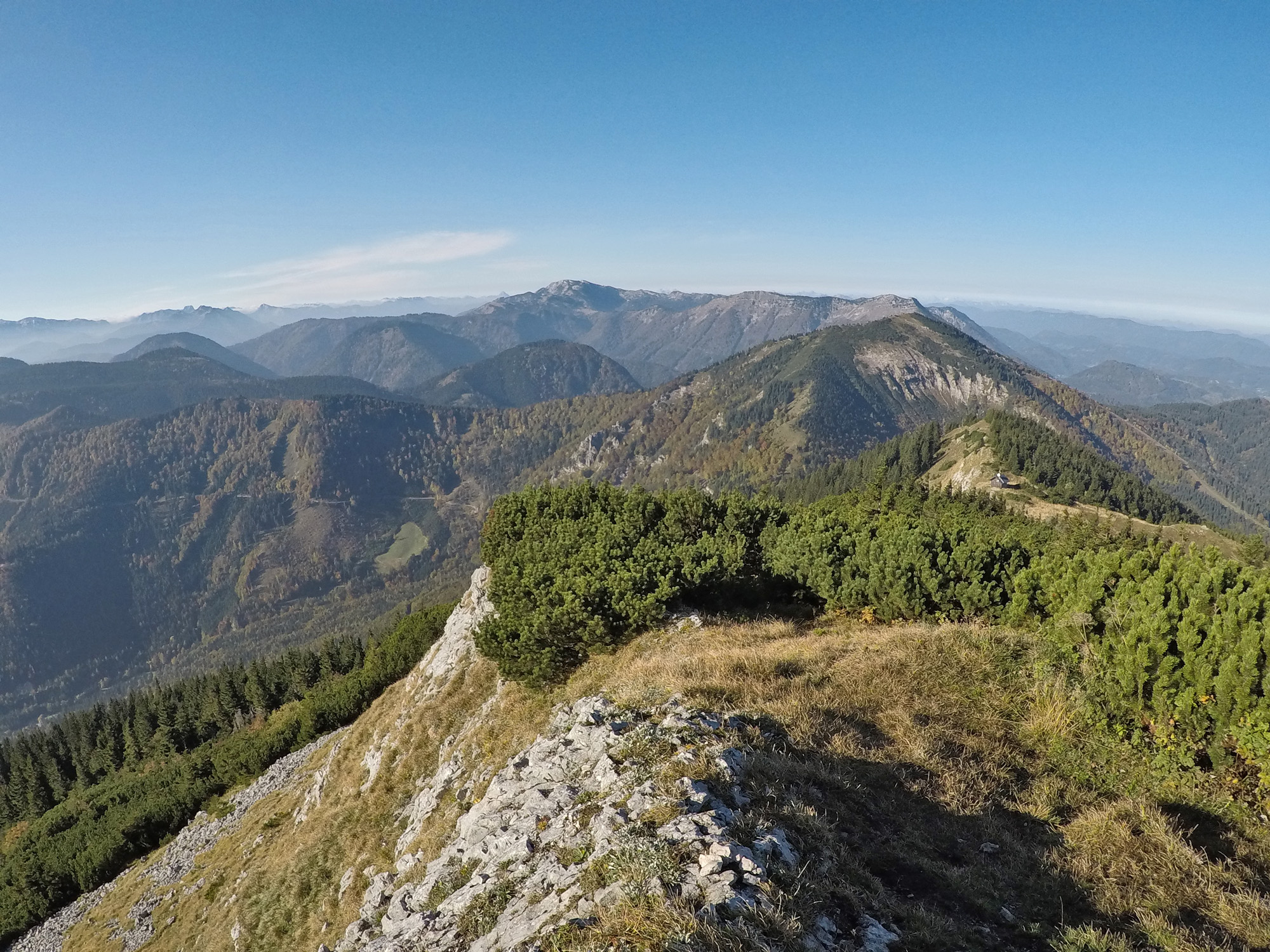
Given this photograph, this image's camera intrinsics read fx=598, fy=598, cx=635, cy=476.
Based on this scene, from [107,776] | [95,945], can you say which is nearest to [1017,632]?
[95,945]

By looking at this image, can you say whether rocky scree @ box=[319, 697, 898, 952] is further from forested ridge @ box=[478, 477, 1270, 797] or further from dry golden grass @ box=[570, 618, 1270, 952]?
forested ridge @ box=[478, 477, 1270, 797]

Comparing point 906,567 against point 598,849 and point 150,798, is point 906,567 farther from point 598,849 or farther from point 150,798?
point 150,798

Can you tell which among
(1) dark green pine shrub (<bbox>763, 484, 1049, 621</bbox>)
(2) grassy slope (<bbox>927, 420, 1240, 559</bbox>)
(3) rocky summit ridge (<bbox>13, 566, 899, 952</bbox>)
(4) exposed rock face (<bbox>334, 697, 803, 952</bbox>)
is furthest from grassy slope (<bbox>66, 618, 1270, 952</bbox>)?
(2) grassy slope (<bbox>927, 420, 1240, 559</bbox>)

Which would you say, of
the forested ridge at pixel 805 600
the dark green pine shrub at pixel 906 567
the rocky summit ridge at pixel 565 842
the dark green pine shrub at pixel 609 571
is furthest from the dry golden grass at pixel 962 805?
the dark green pine shrub at pixel 609 571

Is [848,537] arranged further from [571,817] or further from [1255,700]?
[571,817]

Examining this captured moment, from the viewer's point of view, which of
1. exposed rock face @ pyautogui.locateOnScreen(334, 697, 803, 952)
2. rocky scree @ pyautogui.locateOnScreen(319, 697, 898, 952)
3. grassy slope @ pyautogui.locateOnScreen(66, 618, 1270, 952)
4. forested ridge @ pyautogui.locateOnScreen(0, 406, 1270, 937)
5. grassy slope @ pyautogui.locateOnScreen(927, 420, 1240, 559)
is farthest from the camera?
grassy slope @ pyautogui.locateOnScreen(927, 420, 1240, 559)

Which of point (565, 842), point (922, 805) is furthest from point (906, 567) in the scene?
point (565, 842)
